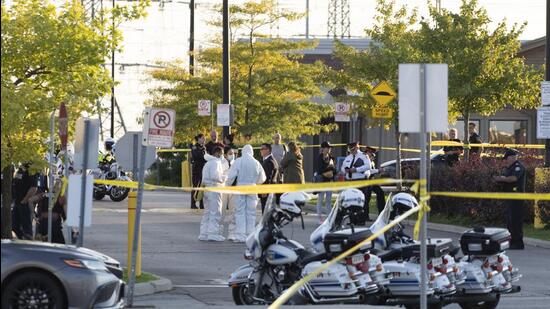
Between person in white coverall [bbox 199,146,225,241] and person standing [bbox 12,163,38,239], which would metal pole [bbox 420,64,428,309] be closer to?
person standing [bbox 12,163,38,239]

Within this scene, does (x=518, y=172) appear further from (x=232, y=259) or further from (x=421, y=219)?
(x=421, y=219)

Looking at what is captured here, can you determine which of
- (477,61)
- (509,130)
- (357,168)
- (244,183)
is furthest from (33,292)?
(509,130)

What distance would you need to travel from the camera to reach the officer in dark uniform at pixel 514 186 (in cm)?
2183

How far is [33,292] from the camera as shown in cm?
1239

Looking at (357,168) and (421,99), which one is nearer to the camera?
(421,99)

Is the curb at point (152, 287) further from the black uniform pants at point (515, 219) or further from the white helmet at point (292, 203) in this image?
the black uniform pants at point (515, 219)

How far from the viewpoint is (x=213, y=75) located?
48375 mm

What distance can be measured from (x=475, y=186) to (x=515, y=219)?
14.6 feet

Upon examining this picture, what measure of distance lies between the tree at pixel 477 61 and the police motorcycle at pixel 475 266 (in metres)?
19.5

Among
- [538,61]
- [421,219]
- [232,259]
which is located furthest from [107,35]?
[538,61]

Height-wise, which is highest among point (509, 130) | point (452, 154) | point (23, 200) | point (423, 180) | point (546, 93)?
point (546, 93)

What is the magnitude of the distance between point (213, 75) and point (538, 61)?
1165 cm

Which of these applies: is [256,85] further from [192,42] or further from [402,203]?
[402,203]

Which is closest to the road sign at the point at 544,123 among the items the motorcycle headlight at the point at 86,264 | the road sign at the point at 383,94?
the road sign at the point at 383,94
